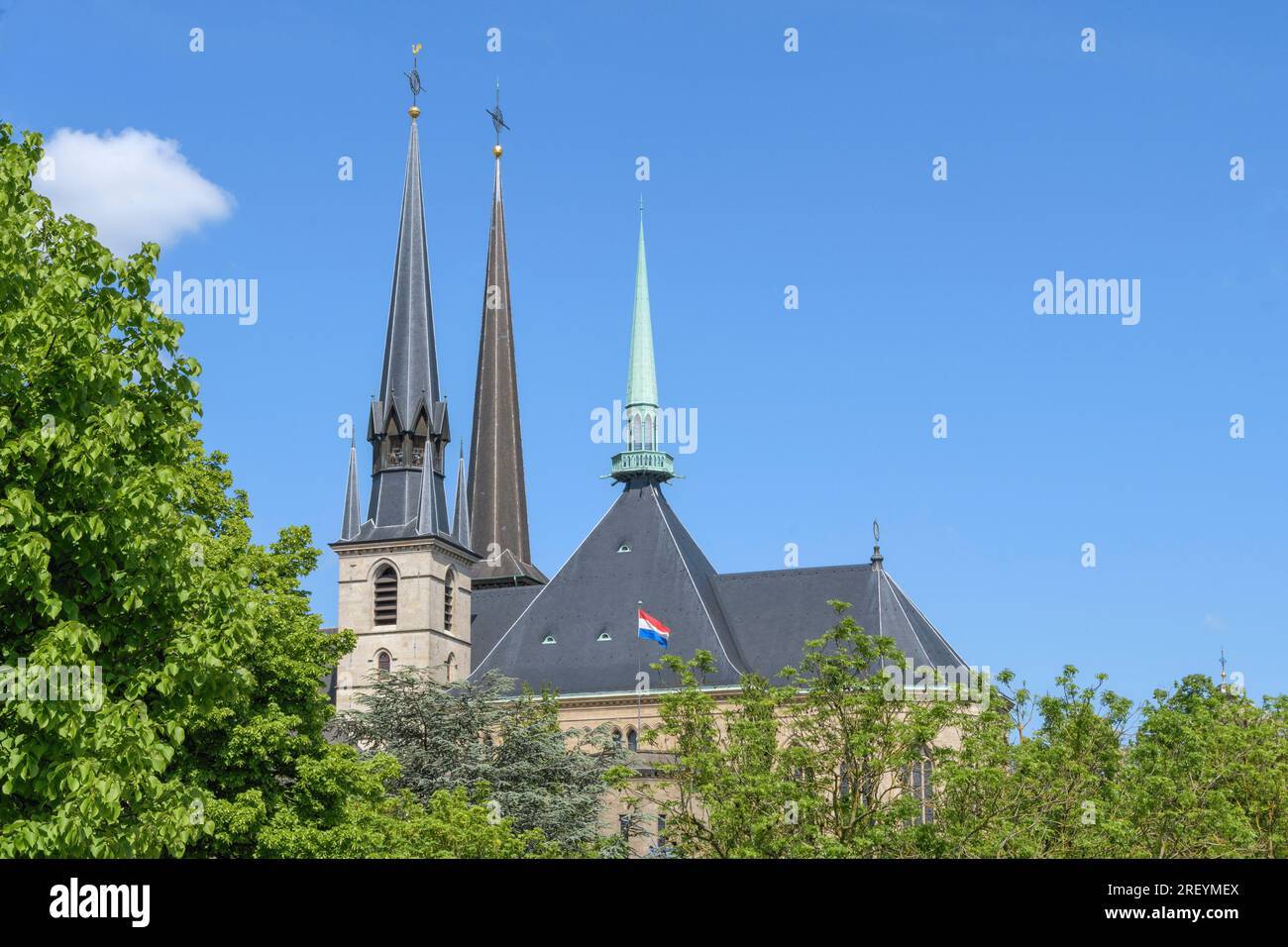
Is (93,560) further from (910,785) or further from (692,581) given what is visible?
(692,581)

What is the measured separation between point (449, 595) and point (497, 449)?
2198 cm

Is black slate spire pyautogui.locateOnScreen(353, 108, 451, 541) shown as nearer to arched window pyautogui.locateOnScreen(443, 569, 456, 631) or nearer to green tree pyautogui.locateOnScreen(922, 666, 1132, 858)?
arched window pyautogui.locateOnScreen(443, 569, 456, 631)

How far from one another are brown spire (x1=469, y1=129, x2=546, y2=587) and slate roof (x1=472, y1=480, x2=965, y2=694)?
48.8 ft

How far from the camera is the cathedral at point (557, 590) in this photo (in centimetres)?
7750

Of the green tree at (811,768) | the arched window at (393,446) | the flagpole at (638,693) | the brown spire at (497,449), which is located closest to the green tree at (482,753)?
the flagpole at (638,693)

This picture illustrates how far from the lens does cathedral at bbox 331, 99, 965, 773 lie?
254 ft

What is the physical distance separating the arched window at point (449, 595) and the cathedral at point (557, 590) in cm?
7

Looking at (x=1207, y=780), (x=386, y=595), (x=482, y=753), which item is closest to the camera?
(x=1207, y=780)

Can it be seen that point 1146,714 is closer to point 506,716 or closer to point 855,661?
point 855,661

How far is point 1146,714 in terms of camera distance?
41.7m

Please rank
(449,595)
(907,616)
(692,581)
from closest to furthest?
1. (907,616)
2. (692,581)
3. (449,595)

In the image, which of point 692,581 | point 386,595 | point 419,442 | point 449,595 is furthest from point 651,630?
point 419,442

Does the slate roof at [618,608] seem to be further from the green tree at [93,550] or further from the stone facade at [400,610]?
the green tree at [93,550]

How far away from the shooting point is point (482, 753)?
2156 inches
